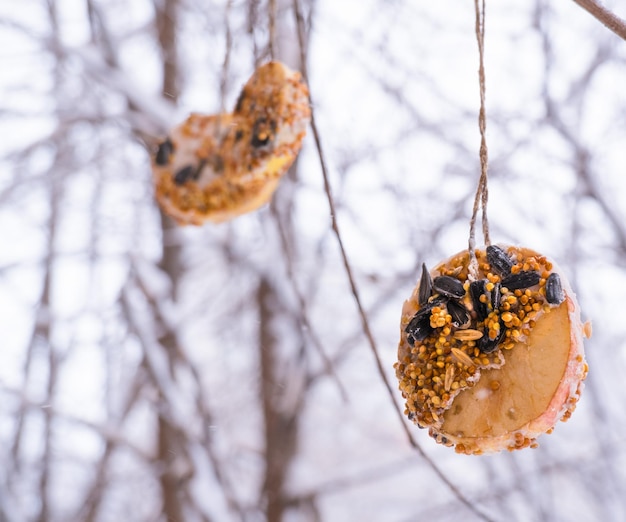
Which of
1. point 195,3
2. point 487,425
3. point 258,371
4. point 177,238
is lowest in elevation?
point 258,371

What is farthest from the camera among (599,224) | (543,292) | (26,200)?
(26,200)

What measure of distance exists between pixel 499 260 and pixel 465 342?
0.07 metres

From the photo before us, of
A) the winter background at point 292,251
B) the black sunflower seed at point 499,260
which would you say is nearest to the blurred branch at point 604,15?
the black sunflower seed at point 499,260

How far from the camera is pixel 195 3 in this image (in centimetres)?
157

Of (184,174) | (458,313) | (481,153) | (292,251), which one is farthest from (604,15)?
(292,251)

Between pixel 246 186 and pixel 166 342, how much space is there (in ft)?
3.67

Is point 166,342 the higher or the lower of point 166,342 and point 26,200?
the lower

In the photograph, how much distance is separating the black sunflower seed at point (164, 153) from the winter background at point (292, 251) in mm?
743

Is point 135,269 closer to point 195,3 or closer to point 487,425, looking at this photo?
point 195,3

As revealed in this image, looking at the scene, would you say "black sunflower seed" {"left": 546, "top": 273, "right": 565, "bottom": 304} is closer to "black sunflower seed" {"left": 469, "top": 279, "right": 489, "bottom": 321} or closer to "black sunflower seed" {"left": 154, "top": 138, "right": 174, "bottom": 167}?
"black sunflower seed" {"left": 469, "top": 279, "right": 489, "bottom": 321}

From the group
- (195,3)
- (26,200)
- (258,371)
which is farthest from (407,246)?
(26,200)

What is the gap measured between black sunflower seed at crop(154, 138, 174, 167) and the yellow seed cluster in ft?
0.94

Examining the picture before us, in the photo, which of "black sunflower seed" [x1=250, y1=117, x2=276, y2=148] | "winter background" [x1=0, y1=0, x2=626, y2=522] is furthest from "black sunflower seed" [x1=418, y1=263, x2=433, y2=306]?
"winter background" [x1=0, y1=0, x2=626, y2=522]

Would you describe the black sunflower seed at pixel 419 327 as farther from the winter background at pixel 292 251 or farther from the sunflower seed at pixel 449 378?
the winter background at pixel 292 251
